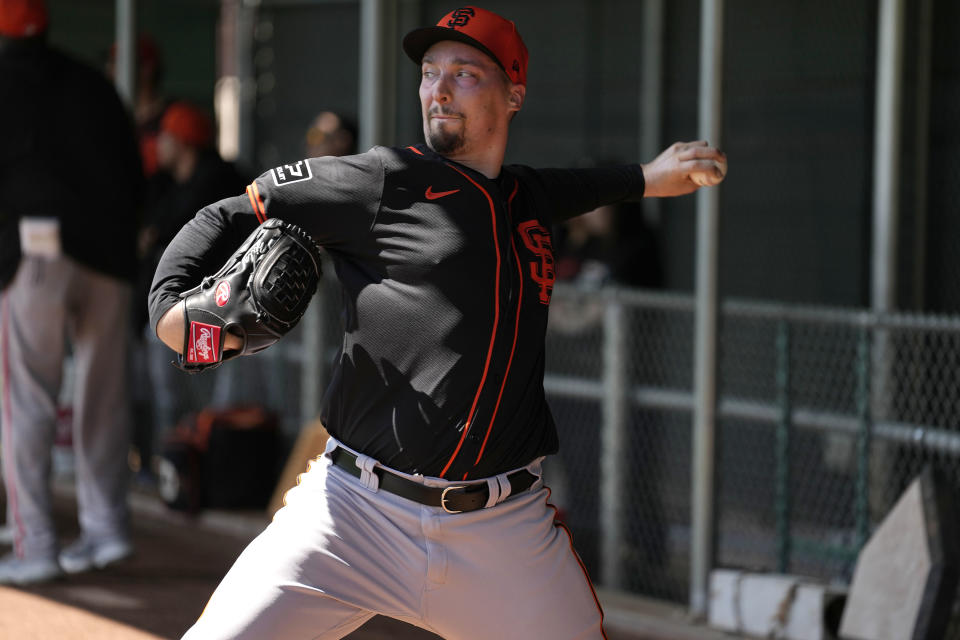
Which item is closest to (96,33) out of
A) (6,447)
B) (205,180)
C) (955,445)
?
(205,180)

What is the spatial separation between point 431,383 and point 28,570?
3.01m

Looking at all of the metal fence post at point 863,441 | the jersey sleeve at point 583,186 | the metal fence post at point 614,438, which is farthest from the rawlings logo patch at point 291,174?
the metal fence post at point 614,438

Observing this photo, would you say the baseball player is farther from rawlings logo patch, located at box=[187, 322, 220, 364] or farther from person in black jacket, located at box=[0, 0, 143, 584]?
person in black jacket, located at box=[0, 0, 143, 584]

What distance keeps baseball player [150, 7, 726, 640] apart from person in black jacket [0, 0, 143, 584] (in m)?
2.63

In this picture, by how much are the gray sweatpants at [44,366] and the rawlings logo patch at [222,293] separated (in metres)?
2.89

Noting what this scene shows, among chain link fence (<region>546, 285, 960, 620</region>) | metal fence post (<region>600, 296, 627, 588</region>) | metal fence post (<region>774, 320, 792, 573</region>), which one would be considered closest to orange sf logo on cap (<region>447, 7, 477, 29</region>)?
chain link fence (<region>546, 285, 960, 620</region>)

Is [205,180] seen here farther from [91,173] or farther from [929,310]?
[929,310]

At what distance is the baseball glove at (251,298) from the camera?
2467mm

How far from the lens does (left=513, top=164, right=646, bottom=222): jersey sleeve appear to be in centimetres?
312

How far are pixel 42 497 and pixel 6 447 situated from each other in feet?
0.83

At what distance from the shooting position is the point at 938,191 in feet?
18.8

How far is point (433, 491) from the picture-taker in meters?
2.74

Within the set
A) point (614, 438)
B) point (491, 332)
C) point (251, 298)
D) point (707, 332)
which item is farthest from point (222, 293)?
point (614, 438)

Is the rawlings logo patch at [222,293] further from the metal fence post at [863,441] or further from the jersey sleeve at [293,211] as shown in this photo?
the metal fence post at [863,441]
